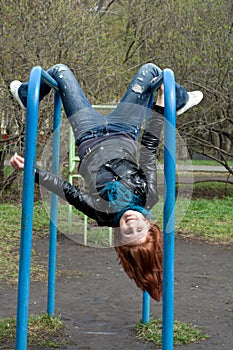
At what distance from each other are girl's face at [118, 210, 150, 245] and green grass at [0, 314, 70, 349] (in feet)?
4.04

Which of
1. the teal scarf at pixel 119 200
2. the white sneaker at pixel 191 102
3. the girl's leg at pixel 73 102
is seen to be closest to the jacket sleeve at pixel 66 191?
the teal scarf at pixel 119 200

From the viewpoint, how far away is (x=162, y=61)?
1123 cm

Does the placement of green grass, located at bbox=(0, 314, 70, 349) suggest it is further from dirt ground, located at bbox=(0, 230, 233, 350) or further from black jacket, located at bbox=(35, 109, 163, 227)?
black jacket, located at bbox=(35, 109, 163, 227)

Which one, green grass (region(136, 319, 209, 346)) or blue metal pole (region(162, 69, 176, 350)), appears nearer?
blue metal pole (region(162, 69, 176, 350))

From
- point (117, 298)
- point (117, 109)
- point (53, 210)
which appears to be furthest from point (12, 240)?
point (117, 109)

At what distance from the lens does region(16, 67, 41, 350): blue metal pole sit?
3.25 metres

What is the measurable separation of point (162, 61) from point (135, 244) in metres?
8.18

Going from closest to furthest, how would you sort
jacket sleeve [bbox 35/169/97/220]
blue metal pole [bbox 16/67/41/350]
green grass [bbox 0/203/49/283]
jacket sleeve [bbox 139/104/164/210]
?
blue metal pole [bbox 16/67/41/350] < jacket sleeve [bbox 35/169/97/220] < jacket sleeve [bbox 139/104/164/210] < green grass [bbox 0/203/49/283]

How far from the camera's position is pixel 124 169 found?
3.60m

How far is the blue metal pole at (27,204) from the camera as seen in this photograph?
325 cm

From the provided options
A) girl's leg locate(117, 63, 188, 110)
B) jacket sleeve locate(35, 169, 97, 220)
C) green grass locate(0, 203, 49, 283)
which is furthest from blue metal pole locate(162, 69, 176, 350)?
green grass locate(0, 203, 49, 283)

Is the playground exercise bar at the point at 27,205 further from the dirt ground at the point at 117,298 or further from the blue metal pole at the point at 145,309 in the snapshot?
the blue metal pole at the point at 145,309

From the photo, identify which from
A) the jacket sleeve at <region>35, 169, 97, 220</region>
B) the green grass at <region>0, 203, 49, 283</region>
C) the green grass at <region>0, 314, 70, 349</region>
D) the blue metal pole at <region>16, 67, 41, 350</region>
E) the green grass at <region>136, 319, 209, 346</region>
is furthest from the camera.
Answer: the green grass at <region>0, 203, 49, 283</region>

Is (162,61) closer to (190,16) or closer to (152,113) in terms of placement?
(190,16)
